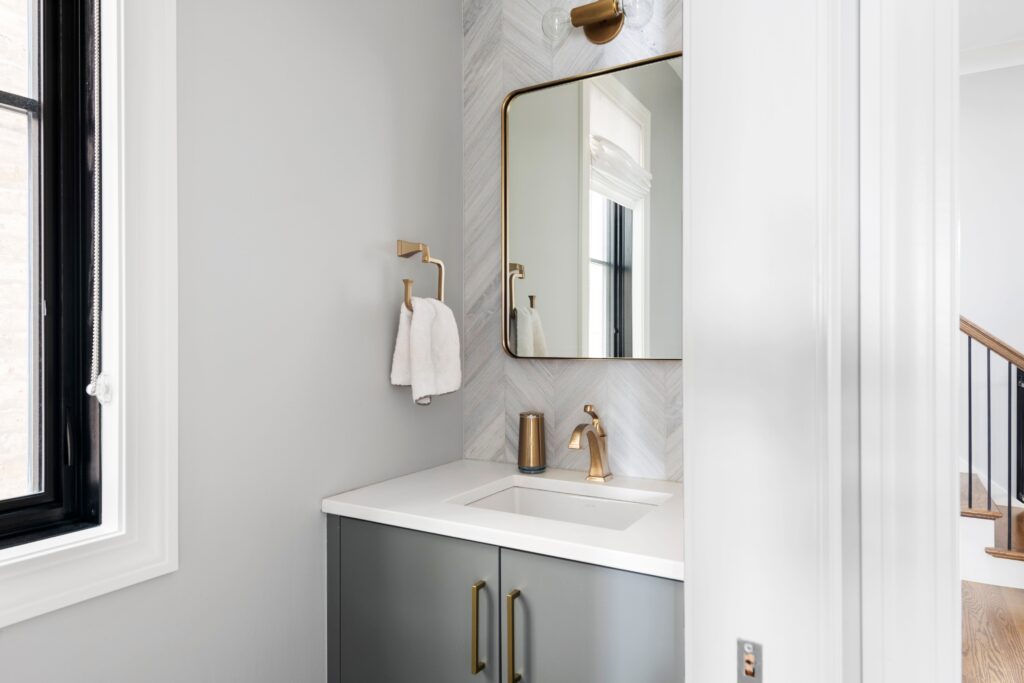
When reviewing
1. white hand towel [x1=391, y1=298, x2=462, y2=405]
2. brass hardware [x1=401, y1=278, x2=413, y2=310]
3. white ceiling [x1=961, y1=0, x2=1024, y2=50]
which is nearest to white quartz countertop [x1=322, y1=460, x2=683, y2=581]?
white hand towel [x1=391, y1=298, x2=462, y2=405]

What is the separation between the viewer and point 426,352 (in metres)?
1.51

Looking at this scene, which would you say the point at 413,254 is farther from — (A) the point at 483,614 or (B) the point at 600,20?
(A) the point at 483,614

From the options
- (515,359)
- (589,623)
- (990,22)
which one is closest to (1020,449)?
(990,22)

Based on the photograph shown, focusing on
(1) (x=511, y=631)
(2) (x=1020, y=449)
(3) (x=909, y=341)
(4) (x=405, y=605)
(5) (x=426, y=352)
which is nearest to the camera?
(2) (x=1020, y=449)

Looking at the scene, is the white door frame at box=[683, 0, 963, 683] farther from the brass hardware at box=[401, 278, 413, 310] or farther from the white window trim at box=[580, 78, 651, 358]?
the brass hardware at box=[401, 278, 413, 310]

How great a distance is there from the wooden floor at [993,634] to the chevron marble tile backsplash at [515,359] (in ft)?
3.07

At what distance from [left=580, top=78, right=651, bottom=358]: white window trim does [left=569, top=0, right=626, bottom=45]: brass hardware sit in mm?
119

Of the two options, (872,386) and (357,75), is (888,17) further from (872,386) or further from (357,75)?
(357,75)

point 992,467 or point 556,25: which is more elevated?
point 556,25

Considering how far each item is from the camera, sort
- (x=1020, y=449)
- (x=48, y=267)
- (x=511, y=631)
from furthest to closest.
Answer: (x=511, y=631), (x=48, y=267), (x=1020, y=449)

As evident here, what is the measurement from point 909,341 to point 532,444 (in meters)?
1.11

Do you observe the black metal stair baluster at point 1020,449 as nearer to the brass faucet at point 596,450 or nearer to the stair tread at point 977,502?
the stair tread at point 977,502

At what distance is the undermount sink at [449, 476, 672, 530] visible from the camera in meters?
1.43

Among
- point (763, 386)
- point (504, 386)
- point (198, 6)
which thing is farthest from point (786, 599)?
point (198, 6)
